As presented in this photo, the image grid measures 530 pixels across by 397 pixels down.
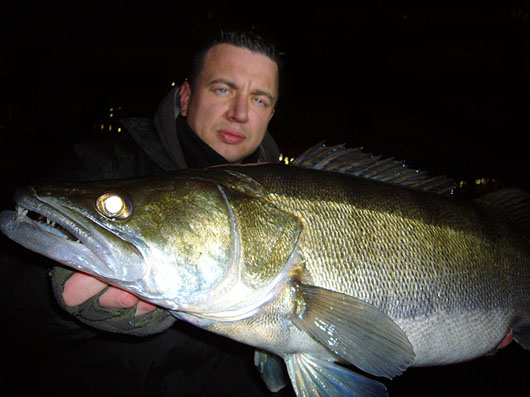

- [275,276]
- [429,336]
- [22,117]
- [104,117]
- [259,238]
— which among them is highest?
[104,117]

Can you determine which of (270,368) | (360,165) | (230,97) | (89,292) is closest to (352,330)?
(270,368)

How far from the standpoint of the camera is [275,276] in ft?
3.60

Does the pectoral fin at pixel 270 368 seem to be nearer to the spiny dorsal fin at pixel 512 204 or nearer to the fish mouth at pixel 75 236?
the fish mouth at pixel 75 236

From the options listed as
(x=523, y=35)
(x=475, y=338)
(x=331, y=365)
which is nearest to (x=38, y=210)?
(x=331, y=365)

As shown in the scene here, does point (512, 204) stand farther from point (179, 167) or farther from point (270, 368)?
point (179, 167)

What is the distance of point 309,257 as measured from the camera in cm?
117

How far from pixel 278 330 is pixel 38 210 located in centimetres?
91

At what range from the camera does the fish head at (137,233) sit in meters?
0.90

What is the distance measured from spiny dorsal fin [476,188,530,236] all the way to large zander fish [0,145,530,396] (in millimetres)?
250

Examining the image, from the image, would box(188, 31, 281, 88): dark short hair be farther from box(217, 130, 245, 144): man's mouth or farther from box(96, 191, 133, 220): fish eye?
box(96, 191, 133, 220): fish eye

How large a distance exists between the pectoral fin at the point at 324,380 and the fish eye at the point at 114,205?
881 mm

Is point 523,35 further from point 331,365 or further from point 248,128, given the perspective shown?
point 331,365

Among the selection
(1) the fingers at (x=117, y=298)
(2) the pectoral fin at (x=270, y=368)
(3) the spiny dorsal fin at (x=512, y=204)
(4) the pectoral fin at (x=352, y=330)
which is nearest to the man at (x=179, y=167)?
(1) the fingers at (x=117, y=298)

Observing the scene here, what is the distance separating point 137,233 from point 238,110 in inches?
54.1
